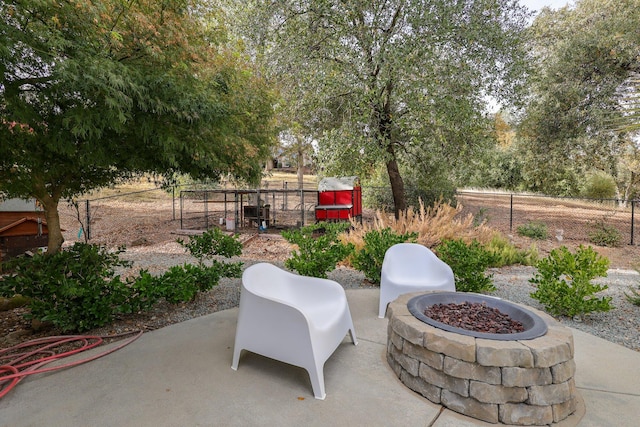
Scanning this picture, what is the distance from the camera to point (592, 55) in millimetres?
8797

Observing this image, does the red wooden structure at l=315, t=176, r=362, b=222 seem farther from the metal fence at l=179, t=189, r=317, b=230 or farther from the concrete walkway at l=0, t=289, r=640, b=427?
the concrete walkway at l=0, t=289, r=640, b=427

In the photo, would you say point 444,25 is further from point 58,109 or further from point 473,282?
point 58,109

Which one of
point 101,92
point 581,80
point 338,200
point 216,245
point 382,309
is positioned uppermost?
point 581,80

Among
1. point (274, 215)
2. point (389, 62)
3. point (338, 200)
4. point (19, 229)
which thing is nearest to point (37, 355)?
point (19, 229)

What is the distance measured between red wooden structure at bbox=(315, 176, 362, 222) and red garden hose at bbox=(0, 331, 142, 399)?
6274 mm

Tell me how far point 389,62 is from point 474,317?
435cm

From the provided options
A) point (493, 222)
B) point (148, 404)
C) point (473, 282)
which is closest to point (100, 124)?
point (148, 404)

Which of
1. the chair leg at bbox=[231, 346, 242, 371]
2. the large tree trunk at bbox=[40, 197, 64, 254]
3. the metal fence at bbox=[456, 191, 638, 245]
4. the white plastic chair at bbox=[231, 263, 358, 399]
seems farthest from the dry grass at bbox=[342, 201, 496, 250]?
Result: the large tree trunk at bbox=[40, 197, 64, 254]

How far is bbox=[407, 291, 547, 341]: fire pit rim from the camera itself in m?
2.01

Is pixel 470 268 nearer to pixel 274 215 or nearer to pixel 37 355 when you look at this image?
pixel 37 355

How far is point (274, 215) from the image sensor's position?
1069cm

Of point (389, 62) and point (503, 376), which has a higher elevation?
point (389, 62)

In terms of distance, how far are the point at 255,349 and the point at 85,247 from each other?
2303mm

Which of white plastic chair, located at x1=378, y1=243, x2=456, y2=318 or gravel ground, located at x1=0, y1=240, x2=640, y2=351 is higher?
white plastic chair, located at x1=378, y1=243, x2=456, y2=318
